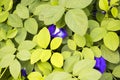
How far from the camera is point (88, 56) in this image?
1.99 ft

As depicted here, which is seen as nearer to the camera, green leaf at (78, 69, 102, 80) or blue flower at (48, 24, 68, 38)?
green leaf at (78, 69, 102, 80)

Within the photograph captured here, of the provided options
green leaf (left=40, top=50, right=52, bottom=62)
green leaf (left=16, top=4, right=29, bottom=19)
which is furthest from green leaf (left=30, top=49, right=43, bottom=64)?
green leaf (left=16, top=4, right=29, bottom=19)

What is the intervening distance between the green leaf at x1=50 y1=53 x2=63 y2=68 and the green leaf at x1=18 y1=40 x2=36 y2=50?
67 mm

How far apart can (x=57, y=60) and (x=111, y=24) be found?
6.1 inches

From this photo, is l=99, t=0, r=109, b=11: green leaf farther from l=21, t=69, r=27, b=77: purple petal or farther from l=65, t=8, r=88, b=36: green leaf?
l=21, t=69, r=27, b=77: purple petal

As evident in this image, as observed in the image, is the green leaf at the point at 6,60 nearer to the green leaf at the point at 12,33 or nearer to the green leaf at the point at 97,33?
the green leaf at the point at 12,33

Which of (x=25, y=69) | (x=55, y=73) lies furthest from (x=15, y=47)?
(x=55, y=73)

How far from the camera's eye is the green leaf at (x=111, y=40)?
0.61 metres

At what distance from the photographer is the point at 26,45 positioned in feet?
2.13

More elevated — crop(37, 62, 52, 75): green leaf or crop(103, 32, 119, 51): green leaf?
crop(103, 32, 119, 51): green leaf

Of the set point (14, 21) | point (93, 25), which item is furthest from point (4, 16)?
point (93, 25)

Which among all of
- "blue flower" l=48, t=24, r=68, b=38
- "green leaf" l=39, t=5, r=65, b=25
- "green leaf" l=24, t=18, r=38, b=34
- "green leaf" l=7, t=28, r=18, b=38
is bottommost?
"green leaf" l=7, t=28, r=18, b=38

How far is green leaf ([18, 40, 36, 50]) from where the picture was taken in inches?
25.3

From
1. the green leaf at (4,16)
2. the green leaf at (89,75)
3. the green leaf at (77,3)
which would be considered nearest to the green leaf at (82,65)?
the green leaf at (89,75)
